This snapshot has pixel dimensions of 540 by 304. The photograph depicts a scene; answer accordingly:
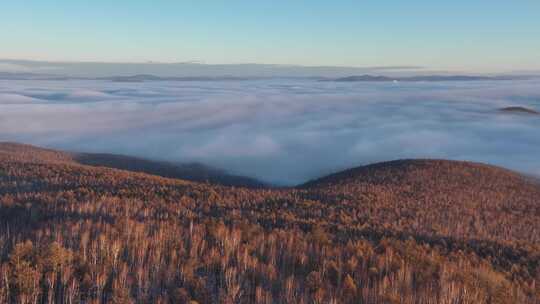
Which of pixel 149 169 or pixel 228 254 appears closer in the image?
pixel 228 254

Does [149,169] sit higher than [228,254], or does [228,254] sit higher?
[228,254]

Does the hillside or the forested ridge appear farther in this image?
the hillside

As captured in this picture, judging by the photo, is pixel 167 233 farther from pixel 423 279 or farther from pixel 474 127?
pixel 474 127

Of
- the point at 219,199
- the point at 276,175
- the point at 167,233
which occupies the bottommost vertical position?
the point at 276,175

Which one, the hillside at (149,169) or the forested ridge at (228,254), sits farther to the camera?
the hillside at (149,169)

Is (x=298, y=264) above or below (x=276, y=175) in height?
above

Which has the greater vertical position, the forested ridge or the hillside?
the forested ridge

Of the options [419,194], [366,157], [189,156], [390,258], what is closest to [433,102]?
[366,157]

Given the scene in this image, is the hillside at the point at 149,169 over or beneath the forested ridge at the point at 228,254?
beneath
